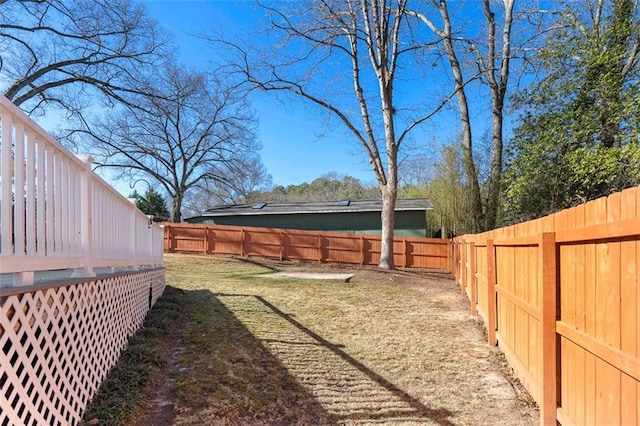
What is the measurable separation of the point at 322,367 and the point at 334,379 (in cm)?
31

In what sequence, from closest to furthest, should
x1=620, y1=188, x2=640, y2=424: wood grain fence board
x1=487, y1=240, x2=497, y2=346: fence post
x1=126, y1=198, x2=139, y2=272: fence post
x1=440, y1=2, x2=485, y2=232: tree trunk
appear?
x1=620, y1=188, x2=640, y2=424: wood grain fence board → x1=126, y1=198, x2=139, y2=272: fence post → x1=487, y1=240, x2=497, y2=346: fence post → x1=440, y1=2, x2=485, y2=232: tree trunk

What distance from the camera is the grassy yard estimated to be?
298 centimetres

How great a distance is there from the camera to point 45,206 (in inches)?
86.2

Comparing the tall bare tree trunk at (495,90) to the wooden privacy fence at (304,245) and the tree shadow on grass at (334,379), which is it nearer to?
the wooden privacy fence at (304,245)

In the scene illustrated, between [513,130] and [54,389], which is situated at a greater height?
[513,130]

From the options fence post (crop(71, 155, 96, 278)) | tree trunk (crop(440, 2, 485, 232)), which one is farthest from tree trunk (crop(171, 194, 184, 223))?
fence post (crop(71, 155, 96, 278))

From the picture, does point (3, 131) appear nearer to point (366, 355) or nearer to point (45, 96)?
point (366, 355)

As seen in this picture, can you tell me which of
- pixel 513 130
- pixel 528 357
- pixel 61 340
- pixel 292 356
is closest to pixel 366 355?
pixel 292 356

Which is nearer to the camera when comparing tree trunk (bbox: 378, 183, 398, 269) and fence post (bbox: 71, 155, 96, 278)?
fence post (bbox: 71, 155, 96, 278)

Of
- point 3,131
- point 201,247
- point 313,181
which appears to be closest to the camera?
point 3,131

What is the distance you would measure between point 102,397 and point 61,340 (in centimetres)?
73

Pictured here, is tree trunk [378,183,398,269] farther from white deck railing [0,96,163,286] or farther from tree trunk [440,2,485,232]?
white deck railing [0,96,163,286]

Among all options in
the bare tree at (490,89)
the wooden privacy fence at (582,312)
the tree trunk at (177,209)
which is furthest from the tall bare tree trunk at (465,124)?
the tree trunk at (177,209)

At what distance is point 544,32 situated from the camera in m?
13.0
